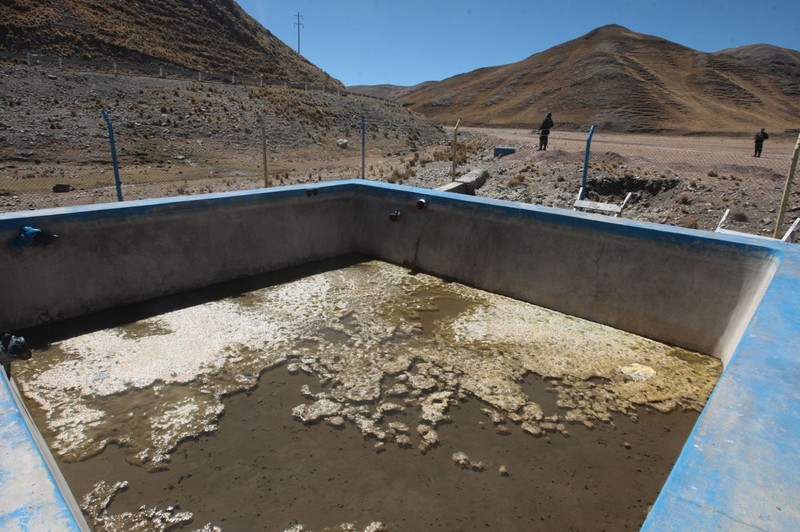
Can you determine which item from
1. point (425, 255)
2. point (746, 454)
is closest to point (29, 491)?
point (746, 454)

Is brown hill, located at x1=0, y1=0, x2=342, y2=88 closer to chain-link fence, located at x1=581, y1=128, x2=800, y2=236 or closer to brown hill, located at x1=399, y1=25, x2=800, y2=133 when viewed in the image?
brown hill, located at x1=399, y1=25, x2=800, y2=133

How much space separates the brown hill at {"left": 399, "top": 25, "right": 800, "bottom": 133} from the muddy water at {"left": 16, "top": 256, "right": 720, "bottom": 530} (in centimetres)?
4118

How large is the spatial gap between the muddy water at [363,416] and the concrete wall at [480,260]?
47 cm

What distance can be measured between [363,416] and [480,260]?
3.03 meters

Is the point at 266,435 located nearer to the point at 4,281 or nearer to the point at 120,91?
the point at 4,281

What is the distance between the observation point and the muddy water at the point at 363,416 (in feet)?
9.16

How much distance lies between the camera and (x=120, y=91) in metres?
26.0

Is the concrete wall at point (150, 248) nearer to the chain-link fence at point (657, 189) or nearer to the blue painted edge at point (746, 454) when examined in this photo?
the chain-link fence at point (657, 189)

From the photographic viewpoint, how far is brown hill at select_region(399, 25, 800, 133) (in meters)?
45.2

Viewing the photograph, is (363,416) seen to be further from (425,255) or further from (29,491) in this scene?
(425,255)

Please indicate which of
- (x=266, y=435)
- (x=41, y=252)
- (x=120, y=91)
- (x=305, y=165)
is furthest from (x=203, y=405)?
(x=120, y=91)

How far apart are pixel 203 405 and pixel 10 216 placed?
268 cm

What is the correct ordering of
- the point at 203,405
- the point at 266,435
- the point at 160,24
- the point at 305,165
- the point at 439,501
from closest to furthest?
the point at 439,501
the point at 266,435
the point at 203,405
the point at 305,165
the point at 160,24

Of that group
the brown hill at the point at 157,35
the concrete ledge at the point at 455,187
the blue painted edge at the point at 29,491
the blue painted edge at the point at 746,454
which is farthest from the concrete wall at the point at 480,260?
the brown hill at the point at 157,35
